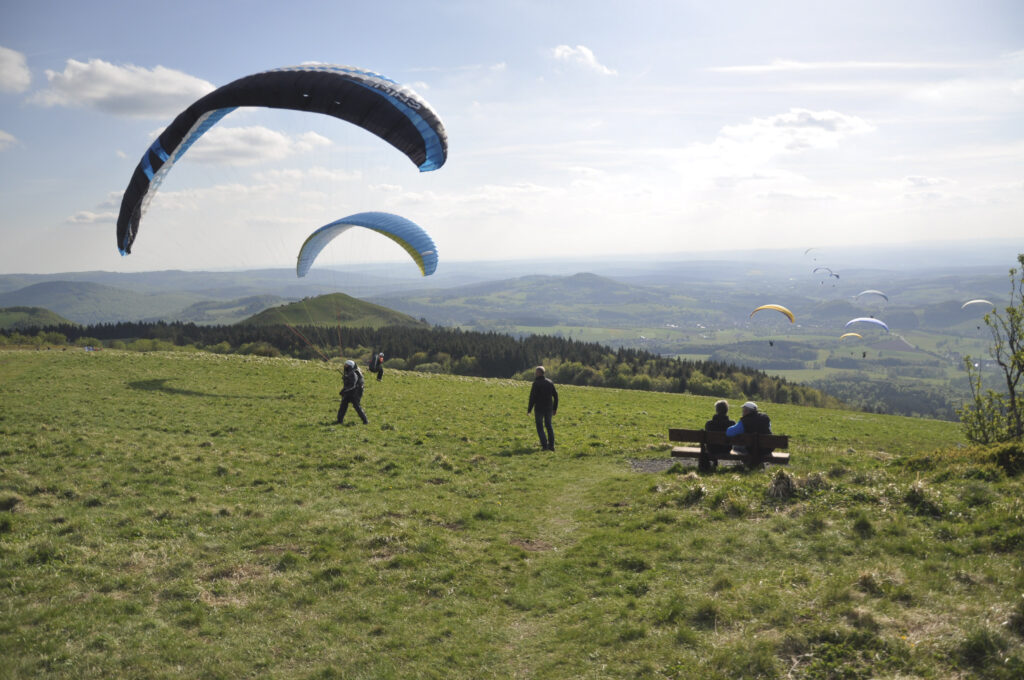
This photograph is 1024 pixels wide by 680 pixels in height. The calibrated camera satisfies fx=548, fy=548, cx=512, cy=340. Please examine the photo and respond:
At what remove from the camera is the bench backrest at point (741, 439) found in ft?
42.0

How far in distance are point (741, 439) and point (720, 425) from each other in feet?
2.62

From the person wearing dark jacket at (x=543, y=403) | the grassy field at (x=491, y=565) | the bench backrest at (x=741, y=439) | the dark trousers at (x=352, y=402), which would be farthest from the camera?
the dark trousers at (x=352, y=402)

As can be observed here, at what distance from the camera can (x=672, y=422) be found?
26016mm

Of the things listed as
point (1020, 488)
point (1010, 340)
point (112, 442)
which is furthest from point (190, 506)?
point (1010, 340)

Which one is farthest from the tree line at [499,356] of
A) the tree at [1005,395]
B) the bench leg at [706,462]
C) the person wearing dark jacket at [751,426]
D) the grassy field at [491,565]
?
the tree at [1005,395]

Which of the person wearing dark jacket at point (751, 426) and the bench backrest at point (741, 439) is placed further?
the person wearing dark jacket at point (751, 426)

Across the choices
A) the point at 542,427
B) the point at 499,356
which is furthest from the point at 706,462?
the point at 499,356

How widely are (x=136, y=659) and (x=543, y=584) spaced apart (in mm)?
5372

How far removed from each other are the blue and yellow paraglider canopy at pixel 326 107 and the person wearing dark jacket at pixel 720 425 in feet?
48.7

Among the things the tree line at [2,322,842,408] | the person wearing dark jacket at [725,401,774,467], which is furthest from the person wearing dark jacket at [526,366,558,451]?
the tree line at [2,322,842,408]

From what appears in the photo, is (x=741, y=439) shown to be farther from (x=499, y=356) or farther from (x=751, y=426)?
(x=499, y=356)

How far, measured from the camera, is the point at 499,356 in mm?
101188

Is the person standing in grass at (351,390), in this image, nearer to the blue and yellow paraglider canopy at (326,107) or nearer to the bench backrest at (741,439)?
the blue and yellow paraglider canopy at (326,107)

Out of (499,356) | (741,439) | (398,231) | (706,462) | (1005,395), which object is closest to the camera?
(741,439)
